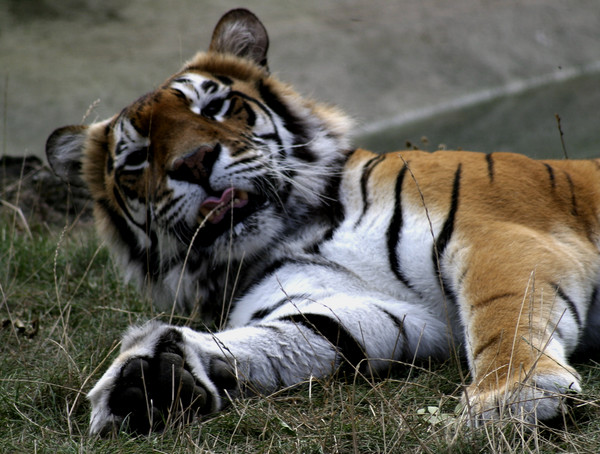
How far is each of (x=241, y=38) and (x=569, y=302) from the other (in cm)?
128

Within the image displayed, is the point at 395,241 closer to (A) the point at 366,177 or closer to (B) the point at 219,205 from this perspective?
(A) the point at 366,177

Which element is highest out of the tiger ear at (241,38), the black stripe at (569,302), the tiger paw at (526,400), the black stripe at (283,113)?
the tiger ear at (241,38)

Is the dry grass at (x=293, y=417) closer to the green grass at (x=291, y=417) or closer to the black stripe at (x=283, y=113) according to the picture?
the green grass at (x=291, y=417)

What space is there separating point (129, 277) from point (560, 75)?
5.08 metres

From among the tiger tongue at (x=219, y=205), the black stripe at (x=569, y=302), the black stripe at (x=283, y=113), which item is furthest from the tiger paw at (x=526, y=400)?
the black stripe at (x=283, y=113)

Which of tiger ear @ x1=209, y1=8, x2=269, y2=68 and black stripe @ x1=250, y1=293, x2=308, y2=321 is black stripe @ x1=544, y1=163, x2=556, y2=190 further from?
tiger ear @ x1=209, y1=8, x2=269, y2=68

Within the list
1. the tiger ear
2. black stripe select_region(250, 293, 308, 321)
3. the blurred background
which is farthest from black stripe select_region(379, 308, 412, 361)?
the blurred background

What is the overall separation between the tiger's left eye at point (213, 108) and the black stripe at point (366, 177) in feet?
1.43

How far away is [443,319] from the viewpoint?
6.20 feet

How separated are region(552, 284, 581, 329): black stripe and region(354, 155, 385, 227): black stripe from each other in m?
0.55

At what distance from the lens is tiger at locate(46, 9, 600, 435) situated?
5.04 feet

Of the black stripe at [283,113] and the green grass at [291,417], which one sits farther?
the black stripe at [283,113]

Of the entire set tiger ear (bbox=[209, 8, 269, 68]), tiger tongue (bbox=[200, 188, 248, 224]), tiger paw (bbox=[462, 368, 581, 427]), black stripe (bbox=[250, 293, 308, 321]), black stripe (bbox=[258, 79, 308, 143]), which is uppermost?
tiger ear (bbox=[209, 8, 269, 68])

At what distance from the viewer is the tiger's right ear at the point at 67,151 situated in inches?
91.6
